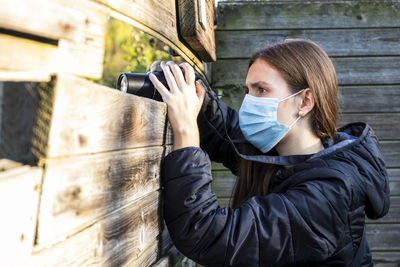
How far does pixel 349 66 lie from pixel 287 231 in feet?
6.94

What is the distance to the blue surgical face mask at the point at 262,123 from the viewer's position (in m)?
1.80

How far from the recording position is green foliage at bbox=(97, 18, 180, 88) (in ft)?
13.8

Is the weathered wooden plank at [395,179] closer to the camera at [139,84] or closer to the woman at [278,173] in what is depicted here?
the woman at [278,173]

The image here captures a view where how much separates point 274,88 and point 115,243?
1.10 m

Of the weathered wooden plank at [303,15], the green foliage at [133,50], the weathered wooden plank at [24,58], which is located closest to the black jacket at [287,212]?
the weathered wooden plank at [24,58]

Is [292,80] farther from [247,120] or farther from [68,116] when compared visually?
[68,116]

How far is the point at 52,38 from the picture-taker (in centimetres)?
67

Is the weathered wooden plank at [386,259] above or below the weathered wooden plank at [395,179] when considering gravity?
below

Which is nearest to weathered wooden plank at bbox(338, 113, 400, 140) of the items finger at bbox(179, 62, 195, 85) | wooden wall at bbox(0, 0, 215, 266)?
finger at bbox(179, 62, 195, 85)

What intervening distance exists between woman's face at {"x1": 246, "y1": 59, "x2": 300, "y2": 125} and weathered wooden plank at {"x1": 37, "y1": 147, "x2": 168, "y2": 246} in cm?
82

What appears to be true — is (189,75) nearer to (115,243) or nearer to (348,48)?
(115,243)

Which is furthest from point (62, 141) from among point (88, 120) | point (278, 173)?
point (278, 173)

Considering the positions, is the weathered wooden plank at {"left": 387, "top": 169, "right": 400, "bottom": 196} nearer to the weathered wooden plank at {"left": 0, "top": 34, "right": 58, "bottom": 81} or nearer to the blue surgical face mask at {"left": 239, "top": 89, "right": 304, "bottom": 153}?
the blue surgical face mask at {"left": 239, "top": 89, "right": 304, "bottom": 153}

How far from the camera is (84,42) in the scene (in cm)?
76
